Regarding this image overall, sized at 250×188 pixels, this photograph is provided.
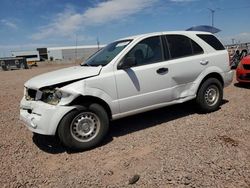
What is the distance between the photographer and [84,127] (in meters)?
4.50

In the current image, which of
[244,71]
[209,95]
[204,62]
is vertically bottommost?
[209,95]

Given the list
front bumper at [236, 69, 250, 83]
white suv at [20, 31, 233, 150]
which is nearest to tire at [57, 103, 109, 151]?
white suv at [20, 31, 233, 150]

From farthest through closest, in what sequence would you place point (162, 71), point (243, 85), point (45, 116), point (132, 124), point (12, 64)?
point (12, 64), point (243, 85), point (132, 124), point (162, 71), point (45, 116)

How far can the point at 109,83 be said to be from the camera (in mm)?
4645

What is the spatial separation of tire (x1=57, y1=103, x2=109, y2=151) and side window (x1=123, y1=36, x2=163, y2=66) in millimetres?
1177

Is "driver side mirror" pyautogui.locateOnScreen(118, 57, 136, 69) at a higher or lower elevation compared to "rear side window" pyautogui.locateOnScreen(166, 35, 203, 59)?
lower

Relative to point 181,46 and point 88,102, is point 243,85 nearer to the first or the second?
point 181,46

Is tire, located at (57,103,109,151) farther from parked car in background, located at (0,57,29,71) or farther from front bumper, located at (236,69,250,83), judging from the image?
parked car in background, located at (0,57,29,71)

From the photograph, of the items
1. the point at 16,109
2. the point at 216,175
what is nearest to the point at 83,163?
the point at 216,175

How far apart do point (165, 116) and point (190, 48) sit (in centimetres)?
157

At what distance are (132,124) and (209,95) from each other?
1845 millimetres

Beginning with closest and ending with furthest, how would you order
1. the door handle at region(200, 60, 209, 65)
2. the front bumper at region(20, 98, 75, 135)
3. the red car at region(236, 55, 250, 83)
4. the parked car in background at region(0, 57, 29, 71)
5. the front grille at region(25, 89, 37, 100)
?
1. the front bumper at region(20, 98, 75, 135)
2. the front grille at region(25, 89, 37, 100)
3. the door handle at region(200, 60, 209, 65)
4. the red car at region(236, 55, 250, 83)
5. the parked car in background at region(0, 57, 29, 71)

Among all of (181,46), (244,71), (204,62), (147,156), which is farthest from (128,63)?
(244,71)

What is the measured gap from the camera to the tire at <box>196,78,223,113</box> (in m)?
5.84
